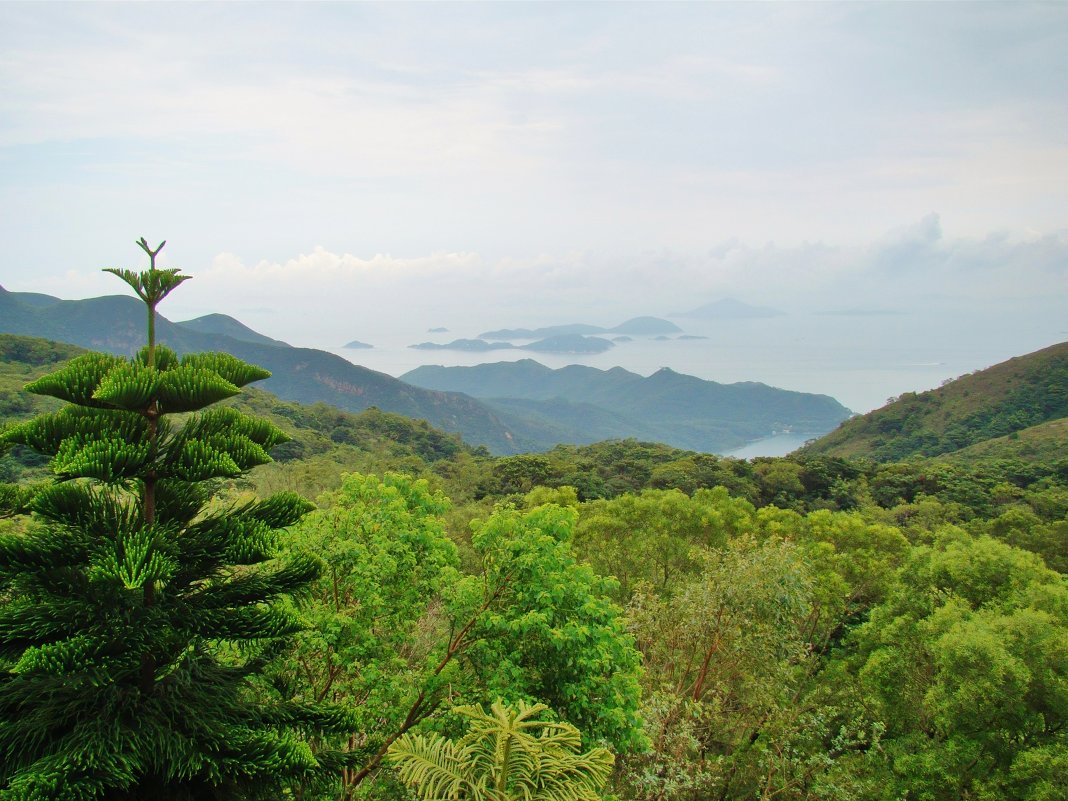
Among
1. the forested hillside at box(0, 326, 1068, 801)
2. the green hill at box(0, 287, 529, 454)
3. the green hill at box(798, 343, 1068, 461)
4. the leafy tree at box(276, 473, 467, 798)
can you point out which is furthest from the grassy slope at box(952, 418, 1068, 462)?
the green hill at box(0, 287, 529, 454)

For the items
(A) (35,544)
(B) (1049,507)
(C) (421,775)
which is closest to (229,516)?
(A) (35,544)

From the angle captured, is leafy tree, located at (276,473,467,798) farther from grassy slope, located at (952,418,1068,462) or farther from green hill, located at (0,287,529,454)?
green hill, located at (0,287,529,454)

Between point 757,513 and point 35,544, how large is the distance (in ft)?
66.6

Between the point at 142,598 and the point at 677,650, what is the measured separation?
377 inches

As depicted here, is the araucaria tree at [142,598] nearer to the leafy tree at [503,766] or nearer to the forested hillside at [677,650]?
the forested hillside at [677,650]

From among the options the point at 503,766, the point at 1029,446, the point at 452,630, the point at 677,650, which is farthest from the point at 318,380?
the point at 503,766

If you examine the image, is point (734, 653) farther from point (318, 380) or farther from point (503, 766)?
point (318, 380)

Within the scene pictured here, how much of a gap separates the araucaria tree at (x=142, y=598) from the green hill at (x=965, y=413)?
80.8 meters

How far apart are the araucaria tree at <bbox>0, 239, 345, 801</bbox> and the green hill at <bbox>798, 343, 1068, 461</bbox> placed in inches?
3182

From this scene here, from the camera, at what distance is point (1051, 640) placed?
9.79 metres

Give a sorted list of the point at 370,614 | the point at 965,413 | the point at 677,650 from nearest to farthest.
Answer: the point at 370,614 < the point at 677,650 < the point at 965,413

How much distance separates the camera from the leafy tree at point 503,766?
4082 millimetres

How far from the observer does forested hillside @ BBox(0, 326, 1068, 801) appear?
643cm

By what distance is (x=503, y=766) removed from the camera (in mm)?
4043
